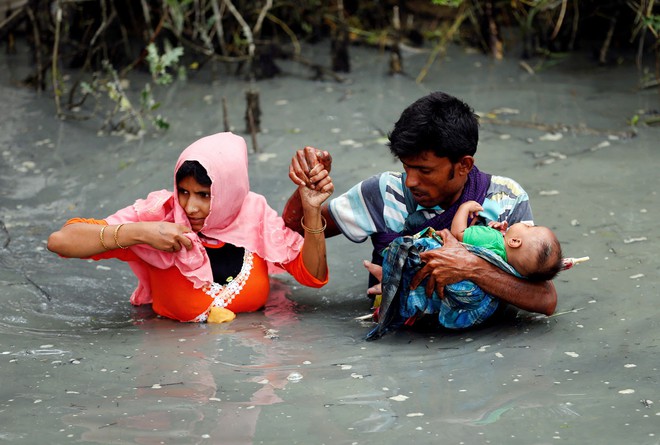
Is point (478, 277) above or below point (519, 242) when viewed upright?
below

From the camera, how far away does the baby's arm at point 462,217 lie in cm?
382

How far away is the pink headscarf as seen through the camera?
404cm

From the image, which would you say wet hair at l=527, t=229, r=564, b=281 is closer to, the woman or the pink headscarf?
the woman

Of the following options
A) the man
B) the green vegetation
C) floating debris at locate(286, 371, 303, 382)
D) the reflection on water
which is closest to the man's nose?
the man

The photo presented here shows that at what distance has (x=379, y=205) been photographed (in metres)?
4.16

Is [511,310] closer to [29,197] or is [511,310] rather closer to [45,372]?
[45,372]

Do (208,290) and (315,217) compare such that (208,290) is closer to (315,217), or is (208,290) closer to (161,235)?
(161,235)

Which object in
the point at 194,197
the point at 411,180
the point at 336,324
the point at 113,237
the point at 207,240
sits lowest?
the point at 336,324

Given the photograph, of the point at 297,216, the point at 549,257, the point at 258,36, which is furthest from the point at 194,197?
the point at 258,36

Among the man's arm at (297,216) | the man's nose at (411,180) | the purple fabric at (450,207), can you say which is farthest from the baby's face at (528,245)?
the man's arm at (297,216)

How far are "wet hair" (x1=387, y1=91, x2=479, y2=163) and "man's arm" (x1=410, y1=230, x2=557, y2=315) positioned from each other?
38 centimetres

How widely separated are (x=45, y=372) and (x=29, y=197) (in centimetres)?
275

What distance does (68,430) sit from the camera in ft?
9.50

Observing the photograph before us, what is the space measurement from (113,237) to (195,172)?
16.8 inches
